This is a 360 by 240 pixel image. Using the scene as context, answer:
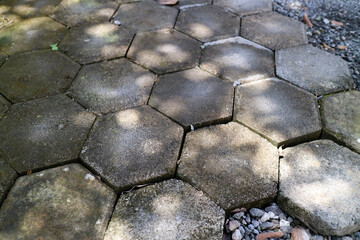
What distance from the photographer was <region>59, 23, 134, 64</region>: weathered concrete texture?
2137 mm

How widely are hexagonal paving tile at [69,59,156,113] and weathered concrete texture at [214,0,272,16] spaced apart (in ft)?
3.54

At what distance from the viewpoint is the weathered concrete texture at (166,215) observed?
125 centimetres

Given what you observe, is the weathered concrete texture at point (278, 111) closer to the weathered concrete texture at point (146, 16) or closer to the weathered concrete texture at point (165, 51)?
the weathered concrete texture at point (165, 51)

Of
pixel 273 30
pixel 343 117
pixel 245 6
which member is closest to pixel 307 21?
pixel 273 30

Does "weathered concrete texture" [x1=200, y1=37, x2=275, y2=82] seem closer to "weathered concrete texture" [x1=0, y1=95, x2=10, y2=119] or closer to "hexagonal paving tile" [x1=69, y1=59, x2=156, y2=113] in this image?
"hexagonal paving tile" [x1=69, y1=59, x2=156, y2=113]

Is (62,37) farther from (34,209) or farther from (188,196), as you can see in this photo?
(188,196)

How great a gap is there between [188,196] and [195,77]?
2.77ft

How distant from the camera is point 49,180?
143 centimetres

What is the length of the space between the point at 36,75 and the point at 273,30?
5.63 feet

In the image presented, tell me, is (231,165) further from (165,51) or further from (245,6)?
(245,6)

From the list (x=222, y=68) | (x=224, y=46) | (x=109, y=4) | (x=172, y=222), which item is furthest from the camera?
(x=109, y=4)

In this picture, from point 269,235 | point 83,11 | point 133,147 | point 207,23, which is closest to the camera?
point 269,235

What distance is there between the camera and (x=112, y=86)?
1910 millimetres

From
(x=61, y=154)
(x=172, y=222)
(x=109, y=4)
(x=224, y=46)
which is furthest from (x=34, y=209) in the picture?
(x=109, y=4)
